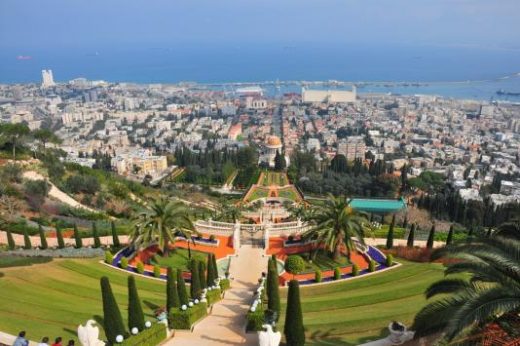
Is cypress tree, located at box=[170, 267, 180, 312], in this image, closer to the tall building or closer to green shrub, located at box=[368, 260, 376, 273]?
green shrub, located at box=[368, 260, 376, 273]

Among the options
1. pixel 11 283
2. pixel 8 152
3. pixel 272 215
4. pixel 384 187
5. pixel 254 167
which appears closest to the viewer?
pixel 11 283

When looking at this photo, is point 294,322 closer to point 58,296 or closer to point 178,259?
point 58,296

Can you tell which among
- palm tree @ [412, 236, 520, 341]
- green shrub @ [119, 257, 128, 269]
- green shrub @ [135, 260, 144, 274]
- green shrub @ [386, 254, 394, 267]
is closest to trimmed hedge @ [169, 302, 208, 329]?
palm tree @ [412, 236, 520, 341]

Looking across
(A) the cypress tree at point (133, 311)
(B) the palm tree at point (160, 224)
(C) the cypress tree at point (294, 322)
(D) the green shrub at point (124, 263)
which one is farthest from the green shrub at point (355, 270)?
(A) the cypress tree at point (133, 311)

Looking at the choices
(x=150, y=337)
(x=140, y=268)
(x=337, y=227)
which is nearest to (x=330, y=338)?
(x=150, y=337)

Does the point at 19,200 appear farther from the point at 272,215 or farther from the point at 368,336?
the point at 368,336

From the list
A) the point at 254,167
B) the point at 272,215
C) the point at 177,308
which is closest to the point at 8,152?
the point at 272,215
